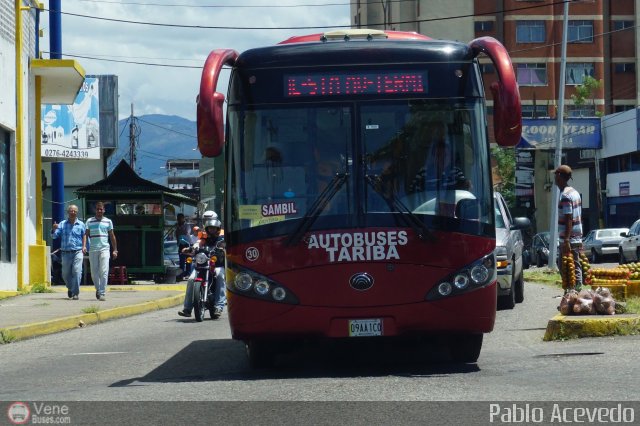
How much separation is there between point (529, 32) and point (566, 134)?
15652 mm

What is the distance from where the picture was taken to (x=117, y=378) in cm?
1032

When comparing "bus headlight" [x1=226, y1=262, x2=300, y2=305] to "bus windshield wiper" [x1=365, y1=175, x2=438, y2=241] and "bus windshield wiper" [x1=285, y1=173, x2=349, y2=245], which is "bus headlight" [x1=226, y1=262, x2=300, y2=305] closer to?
"bus windshield wiper" [x1=285, y1=173, x2=349, y2=245]

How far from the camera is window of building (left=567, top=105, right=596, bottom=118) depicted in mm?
74125

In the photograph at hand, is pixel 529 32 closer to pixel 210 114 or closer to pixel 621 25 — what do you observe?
pixel 621 25

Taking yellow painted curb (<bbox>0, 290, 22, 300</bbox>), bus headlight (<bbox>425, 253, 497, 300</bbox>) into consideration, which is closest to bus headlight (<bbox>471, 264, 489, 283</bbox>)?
bus headlight (<bbox>425, 253, 497, 300</bbox>)

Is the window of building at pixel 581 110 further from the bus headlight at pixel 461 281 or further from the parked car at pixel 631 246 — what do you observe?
the bus headlight at pixel 461 281

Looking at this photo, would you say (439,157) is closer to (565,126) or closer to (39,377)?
(39,377)

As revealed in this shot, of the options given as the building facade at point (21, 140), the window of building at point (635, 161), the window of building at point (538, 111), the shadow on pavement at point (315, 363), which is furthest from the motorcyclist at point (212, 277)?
the window of building at point (538, 111)

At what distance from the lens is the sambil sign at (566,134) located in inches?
2425

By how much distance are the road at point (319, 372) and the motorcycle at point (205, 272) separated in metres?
2.18

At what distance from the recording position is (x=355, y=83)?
33.3 ft

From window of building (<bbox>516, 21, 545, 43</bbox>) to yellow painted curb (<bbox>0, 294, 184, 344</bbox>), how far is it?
5837 cm

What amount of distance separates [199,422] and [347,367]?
132 inches

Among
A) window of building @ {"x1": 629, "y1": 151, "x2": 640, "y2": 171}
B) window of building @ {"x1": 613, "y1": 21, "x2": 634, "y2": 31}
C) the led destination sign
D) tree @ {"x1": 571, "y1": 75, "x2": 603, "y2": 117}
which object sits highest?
window of building @ {"x1": 613, "y1": 21, "x2": 634, "y2": 31}
